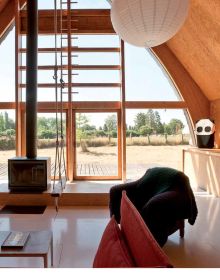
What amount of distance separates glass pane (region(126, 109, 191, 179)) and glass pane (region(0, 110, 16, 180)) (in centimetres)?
288

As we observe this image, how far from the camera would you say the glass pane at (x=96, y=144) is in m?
6.53

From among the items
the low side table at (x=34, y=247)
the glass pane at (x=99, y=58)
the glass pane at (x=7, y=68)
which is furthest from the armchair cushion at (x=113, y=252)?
the glass pane at (x=7, y=68)

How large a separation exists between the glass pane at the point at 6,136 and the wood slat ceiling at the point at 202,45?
254cm

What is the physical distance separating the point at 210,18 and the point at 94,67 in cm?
289

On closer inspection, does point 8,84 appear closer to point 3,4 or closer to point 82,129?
point 3,4

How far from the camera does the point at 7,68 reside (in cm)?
630

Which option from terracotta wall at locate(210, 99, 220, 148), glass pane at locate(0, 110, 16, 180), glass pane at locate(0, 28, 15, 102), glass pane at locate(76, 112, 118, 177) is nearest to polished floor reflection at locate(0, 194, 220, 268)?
terracotta wall at locate(210, 99, 220, 148)

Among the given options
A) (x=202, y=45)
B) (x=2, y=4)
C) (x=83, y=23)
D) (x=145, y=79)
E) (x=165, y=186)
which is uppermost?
(x=2, y=4)

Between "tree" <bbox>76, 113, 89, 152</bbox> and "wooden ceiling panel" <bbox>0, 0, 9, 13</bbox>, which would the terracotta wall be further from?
"wooden ceiling panel" <bbox>0, 0, 9, 13</bbox>

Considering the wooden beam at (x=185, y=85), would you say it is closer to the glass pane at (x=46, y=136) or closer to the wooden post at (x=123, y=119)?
the wooden post at (x=123, y=119)

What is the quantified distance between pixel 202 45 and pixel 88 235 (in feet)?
13.7

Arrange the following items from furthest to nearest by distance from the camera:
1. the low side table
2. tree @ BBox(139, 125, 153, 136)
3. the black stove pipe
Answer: tree @ BBox(139, 125, 153, 136) → the black stove pipe → the low side table

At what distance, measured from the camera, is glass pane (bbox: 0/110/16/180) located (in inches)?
251

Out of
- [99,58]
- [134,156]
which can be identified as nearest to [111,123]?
[134,156]
